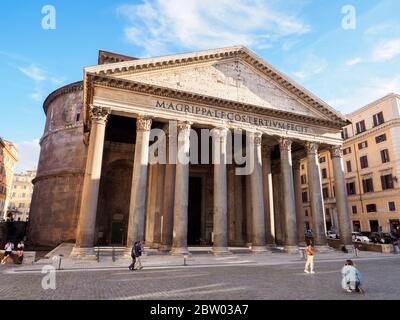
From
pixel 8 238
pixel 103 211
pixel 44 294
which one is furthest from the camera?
pixel 8 238

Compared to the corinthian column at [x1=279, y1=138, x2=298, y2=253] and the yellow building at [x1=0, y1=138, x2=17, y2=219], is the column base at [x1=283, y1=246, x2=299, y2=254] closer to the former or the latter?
the corinthian column at [x1=279, y1=138, x2=298, y2=253]

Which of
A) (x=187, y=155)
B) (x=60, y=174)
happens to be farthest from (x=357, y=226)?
(x=60, y=174)

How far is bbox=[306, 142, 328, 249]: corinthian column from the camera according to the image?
2027 cm

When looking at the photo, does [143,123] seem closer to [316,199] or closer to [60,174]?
[316,199]

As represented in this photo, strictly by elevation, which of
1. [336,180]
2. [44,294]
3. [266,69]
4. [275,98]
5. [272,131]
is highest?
[266,69]

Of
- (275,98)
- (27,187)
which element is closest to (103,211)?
(275,98)

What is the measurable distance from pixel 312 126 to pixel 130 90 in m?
14.4

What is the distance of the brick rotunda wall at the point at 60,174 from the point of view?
27922 mm

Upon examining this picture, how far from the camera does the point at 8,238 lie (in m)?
32.2

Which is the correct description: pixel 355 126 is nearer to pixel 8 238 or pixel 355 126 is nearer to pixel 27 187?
pixel 8 238

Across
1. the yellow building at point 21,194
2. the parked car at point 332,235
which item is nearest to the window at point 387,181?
the parked car at point 332,235

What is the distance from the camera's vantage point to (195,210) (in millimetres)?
27000

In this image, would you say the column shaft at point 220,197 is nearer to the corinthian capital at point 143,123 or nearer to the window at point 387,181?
the corinthian capital at point 143,123

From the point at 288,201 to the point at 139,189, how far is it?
10.6m
